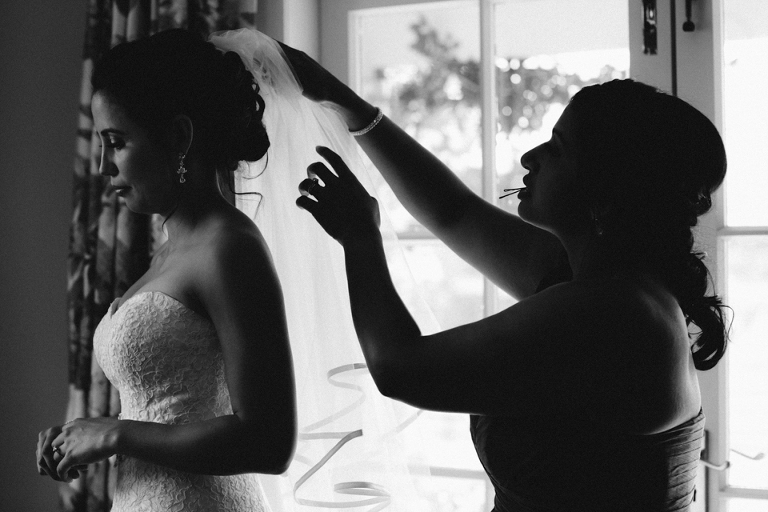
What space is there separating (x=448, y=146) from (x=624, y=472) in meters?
1.17

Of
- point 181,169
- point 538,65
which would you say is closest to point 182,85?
point 181,169

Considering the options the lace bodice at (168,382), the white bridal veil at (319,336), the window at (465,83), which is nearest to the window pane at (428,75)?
the window at (465,83)

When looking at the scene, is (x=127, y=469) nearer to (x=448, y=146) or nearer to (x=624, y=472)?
(x=624, y=472)

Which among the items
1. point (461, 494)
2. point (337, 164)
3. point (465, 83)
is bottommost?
point (461, 494)

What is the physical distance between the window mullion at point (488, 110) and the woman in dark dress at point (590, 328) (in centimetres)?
82

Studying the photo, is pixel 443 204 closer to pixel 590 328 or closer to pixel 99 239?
pixel 590 328

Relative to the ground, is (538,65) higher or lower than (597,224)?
higher

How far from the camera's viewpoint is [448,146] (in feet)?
6.49

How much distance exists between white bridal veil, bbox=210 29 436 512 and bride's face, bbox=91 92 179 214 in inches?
7.7

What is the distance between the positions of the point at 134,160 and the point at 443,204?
1.84 feet

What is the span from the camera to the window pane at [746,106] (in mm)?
1700

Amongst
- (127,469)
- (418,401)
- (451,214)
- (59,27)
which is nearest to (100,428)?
(127,469)

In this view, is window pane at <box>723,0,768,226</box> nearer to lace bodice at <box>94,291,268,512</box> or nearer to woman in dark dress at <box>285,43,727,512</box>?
woman in dark dress at <box>285,43,727,512</box>

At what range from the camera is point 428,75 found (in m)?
2.02
